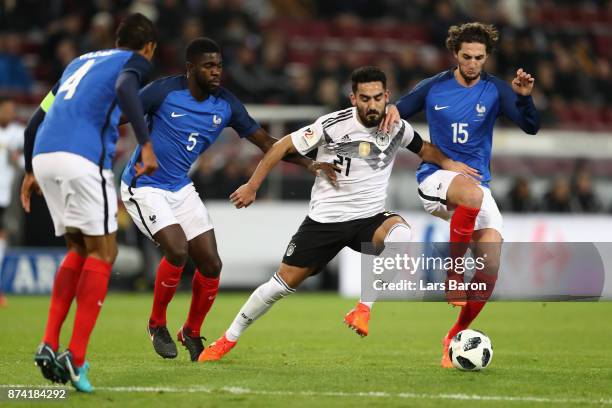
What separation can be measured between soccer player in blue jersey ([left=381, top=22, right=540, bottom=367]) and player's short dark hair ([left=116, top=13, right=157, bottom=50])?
2.24 m

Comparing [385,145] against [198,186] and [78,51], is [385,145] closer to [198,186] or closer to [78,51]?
[198,186]

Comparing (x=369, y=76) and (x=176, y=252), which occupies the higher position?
(x=369, y=76)

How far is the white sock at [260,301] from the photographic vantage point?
824 centimetres

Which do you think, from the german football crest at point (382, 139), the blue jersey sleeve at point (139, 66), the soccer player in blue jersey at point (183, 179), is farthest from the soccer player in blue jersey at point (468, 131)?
the blue jersey sleeve at point (139, 66)

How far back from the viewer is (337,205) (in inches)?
328

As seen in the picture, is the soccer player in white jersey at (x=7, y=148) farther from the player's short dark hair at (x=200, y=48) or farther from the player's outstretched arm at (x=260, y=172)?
the player's outstretched arm at (x=260, y=172)

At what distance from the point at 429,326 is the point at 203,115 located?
4674 millimetres

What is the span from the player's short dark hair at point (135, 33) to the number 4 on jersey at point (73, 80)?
0.26 metres

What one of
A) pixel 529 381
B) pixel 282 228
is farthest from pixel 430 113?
pixel 282 228

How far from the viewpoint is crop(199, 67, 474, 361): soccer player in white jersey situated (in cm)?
825

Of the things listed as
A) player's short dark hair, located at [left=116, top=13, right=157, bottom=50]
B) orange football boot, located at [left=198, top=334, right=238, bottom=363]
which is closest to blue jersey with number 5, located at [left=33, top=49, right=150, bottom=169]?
→ player's short dark hair, located at [left=116, top=13, right=157, bottom=50]

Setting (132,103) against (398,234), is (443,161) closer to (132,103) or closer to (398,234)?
(398,234)

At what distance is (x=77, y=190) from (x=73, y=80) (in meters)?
0.71

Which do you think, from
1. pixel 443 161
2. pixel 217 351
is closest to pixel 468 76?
pixel 443 161
